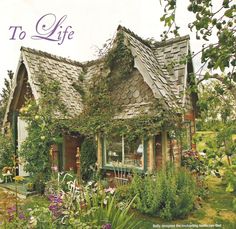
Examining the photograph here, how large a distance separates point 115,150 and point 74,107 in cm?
271

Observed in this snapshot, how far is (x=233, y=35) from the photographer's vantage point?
1846mm

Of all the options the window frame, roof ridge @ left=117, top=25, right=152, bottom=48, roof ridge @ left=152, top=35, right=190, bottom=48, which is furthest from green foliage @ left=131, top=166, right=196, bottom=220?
roof ridge @ left=152, top=35, right=190, bottom=48

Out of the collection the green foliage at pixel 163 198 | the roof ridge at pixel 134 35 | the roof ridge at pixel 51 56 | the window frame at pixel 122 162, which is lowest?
the green foliage at pixel 163 198

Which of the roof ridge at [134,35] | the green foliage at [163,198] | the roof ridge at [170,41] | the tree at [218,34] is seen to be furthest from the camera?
the roof ridge at [170,41]

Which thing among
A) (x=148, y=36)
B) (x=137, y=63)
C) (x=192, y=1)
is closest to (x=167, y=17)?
(x=192, y=1)

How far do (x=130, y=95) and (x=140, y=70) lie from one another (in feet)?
3.21

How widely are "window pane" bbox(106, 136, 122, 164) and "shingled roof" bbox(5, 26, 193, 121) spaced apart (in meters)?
0.94

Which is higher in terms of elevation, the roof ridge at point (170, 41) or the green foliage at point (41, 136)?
the roof ridge at point (170, 41)

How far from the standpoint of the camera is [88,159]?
30.3ft

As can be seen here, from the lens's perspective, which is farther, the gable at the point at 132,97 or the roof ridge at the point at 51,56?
the roof ridge at the point at 51,56

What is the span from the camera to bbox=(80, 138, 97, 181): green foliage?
30.1 ft

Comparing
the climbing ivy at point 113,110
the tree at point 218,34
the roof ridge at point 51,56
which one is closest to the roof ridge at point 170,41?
the climbing ivy at point 113,110

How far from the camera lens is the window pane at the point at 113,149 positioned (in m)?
8.49

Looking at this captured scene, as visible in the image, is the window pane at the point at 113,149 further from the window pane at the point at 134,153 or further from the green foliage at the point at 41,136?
the green foliage at the point at 41,136
